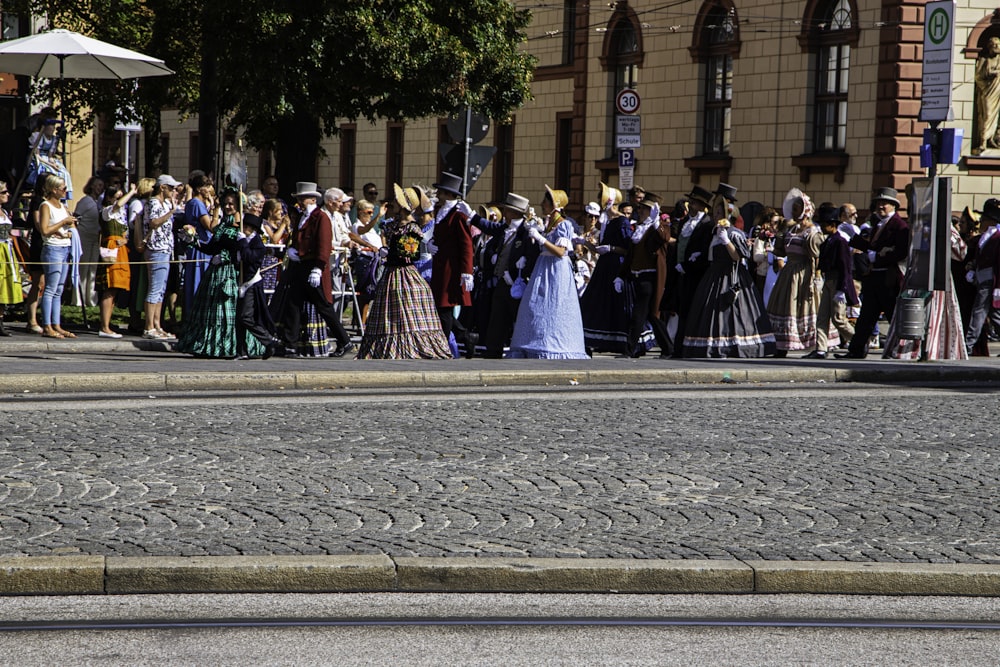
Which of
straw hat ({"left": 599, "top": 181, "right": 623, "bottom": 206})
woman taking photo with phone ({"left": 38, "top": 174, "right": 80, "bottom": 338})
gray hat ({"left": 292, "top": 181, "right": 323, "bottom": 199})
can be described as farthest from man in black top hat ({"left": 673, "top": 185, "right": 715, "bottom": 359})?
woman taking photo with phone ({"left": 38, "top": 174, "right": 80, "bottom": 338})

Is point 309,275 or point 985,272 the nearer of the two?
point 309,275

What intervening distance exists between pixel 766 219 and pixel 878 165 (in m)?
7.98

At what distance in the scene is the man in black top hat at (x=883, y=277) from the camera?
1706 cm

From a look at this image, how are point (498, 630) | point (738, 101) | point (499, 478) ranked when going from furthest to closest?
point (738, 101), point (499, 478), point (498, 630)

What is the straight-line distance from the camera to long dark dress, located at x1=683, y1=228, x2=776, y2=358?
16.5 m

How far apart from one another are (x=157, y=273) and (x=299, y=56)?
8940mm

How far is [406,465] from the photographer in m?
A: 8.77

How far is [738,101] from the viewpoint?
31344mm

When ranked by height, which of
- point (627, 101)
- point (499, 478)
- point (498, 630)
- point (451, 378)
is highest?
point (627, 101)

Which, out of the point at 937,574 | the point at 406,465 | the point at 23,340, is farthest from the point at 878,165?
A: the point at 937,574

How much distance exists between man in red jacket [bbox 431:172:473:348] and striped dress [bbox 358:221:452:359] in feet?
1.38

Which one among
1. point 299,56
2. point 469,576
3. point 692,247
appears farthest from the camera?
point 299,56

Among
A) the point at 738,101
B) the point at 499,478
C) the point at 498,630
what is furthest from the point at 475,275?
the point at 738,101

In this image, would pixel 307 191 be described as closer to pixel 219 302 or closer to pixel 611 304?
pixel 219 302
